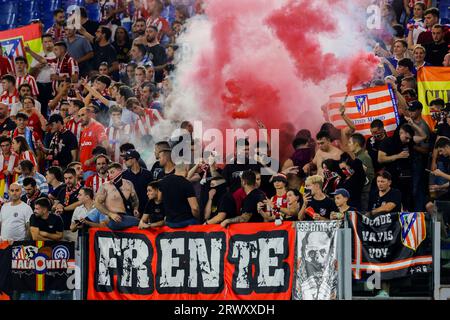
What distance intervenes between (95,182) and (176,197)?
8.29ft

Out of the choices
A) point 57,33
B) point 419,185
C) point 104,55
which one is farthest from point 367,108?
point 57,33

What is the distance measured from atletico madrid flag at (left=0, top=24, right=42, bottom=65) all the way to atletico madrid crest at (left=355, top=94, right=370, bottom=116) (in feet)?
19.9

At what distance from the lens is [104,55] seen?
55.2 ft

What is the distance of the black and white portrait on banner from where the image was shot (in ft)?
35.5

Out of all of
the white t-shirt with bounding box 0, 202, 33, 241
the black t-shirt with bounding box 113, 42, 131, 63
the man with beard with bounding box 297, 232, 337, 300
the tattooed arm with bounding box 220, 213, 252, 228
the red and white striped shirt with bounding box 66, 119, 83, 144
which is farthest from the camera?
the black t-shirt with bounding box 113, 42, 131, 63

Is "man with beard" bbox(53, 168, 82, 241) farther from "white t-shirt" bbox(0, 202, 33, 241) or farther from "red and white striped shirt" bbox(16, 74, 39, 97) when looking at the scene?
"red and white striped shirt" bbox(16, 74, 39, 97)

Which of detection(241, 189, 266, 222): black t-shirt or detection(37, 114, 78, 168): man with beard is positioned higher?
detection(37, 114, 78, 168): man with beard

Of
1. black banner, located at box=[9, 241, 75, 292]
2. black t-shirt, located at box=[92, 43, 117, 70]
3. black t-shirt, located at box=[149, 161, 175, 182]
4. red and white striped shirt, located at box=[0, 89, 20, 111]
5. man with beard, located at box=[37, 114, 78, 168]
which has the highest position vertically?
black t-shirt, located at box=[92, 43, 117, 70]

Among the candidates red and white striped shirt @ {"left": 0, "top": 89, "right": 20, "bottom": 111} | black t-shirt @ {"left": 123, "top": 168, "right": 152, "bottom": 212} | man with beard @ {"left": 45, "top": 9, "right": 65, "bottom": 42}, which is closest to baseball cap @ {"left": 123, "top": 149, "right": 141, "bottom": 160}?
black t-shirt @ {"left": 123, "top": 168, "right": 152, "bottom": 212}

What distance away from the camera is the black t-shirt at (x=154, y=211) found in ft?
39.5

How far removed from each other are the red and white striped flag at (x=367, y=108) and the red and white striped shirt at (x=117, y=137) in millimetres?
2919

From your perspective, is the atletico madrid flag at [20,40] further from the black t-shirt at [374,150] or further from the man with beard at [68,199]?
the black t-shirt at [374,150]

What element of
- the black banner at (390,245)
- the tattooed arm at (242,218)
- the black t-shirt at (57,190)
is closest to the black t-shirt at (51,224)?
the black t-shirt at (57,190)

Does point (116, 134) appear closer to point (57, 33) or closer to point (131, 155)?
point (131, 155)
